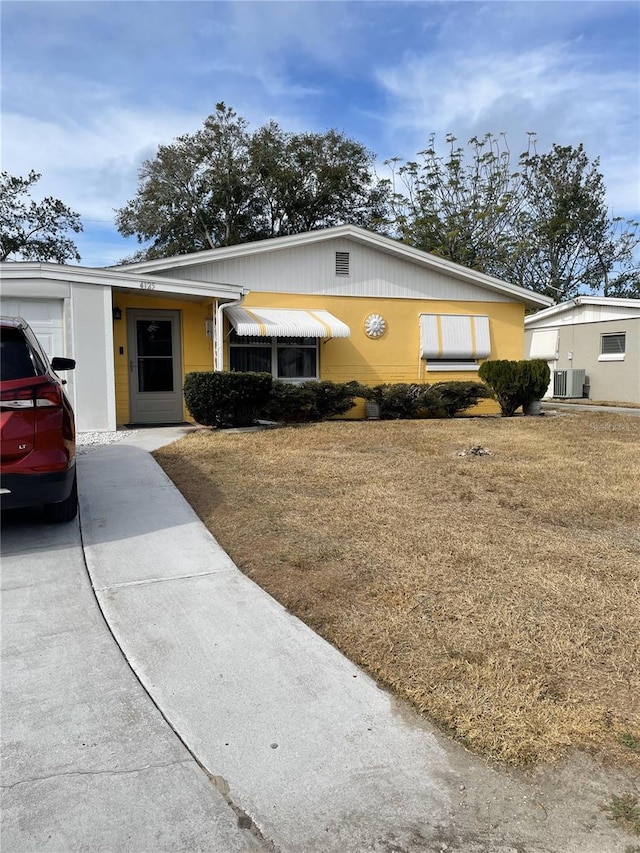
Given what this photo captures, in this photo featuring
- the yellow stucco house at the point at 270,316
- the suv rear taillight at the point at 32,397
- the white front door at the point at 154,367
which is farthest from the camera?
the white front door at the point at 154,367

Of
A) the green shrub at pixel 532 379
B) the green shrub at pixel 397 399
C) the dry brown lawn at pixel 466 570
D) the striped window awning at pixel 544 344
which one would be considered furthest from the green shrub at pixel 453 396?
the striped window awning at pixel 544 344

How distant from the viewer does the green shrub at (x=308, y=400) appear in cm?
1112

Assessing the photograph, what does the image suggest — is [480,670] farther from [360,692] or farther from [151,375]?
[151,375]

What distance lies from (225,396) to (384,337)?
567cm

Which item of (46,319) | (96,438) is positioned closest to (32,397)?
(96,438)

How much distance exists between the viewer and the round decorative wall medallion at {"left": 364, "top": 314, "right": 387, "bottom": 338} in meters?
13.8

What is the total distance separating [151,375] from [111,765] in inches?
412

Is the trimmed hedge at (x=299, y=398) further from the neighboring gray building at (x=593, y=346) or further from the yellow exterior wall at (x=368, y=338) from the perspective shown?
the neighboring gray building at (x=593, y=346)

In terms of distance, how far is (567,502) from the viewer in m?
5.51

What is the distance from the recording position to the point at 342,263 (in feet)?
44.5

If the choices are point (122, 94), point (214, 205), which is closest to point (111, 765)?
point (122, 94)

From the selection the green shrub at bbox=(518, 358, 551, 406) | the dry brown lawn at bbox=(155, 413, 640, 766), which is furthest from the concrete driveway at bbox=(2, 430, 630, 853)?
the green shrub at bbox=(518, 358, 551, 406)

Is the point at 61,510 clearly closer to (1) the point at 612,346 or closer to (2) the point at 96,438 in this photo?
(2) the point at 96,438

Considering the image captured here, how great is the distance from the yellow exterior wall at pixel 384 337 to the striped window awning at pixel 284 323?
346 millimetres
